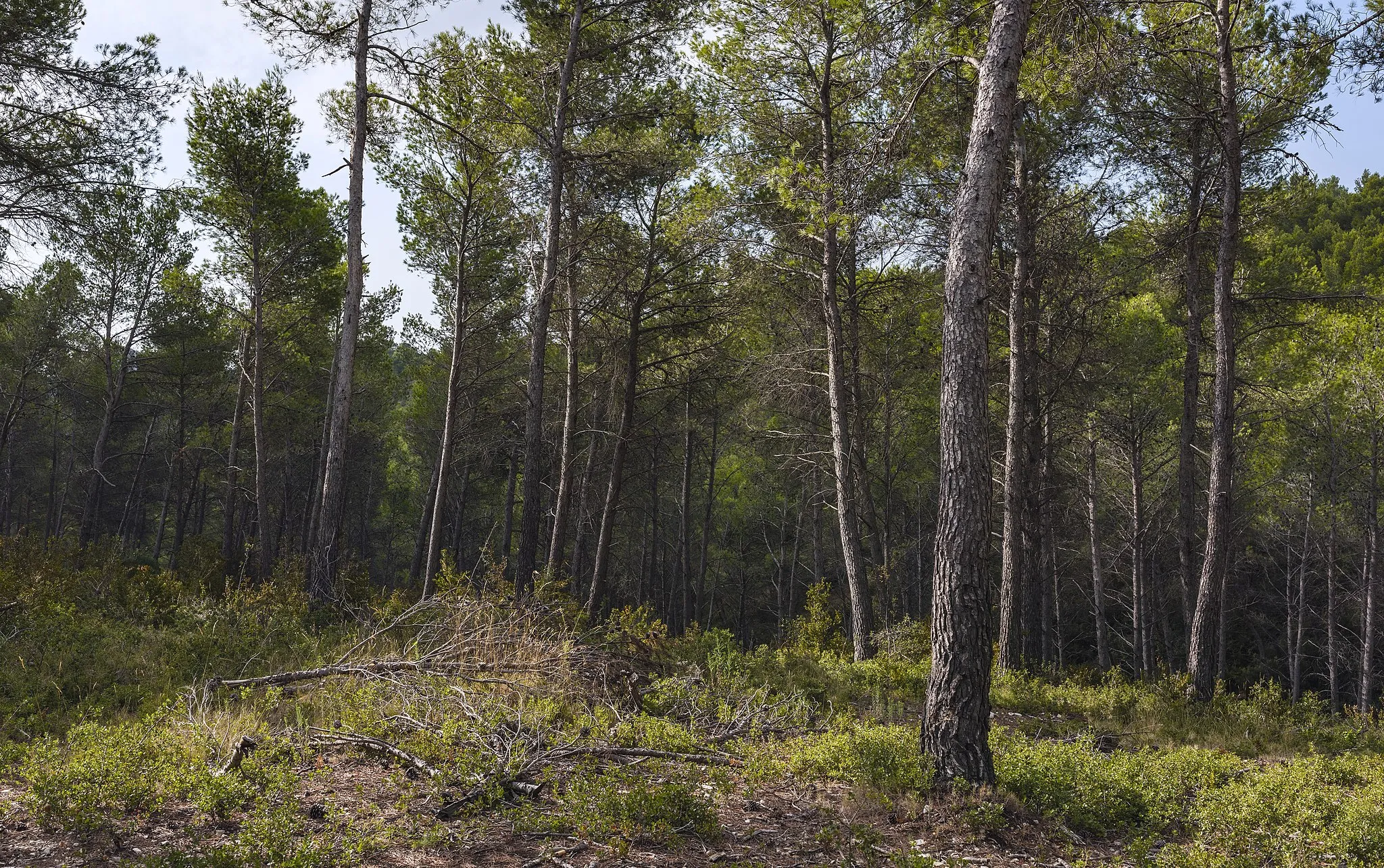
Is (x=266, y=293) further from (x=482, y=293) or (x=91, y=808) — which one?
(x=91, y=808)

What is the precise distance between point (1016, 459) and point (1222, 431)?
2417 mm

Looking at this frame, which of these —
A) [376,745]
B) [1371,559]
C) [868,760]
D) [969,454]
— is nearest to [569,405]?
[376,745]

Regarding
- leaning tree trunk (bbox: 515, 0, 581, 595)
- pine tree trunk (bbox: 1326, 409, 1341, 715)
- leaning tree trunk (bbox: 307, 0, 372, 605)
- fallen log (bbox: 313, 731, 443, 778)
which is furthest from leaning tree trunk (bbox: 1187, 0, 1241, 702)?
leaning tree trunk (bbox: 307, 0, 372, 605)

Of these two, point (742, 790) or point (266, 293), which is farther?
point (266, 293)

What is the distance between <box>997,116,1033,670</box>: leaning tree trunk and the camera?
1023 cm

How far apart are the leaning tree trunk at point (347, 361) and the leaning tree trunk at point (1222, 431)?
1142cm

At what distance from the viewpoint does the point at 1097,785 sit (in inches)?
180

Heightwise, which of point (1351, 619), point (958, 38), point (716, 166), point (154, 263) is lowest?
point (1351, 619)

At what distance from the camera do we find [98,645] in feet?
24.2

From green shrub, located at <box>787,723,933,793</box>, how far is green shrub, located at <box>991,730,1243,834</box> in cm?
58

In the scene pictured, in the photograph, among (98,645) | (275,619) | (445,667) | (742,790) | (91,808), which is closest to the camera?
(91,808)

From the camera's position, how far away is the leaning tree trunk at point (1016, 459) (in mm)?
10227

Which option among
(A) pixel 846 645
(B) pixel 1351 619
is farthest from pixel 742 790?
(B) pixel 1351 619

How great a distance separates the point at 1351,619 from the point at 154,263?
126ft
